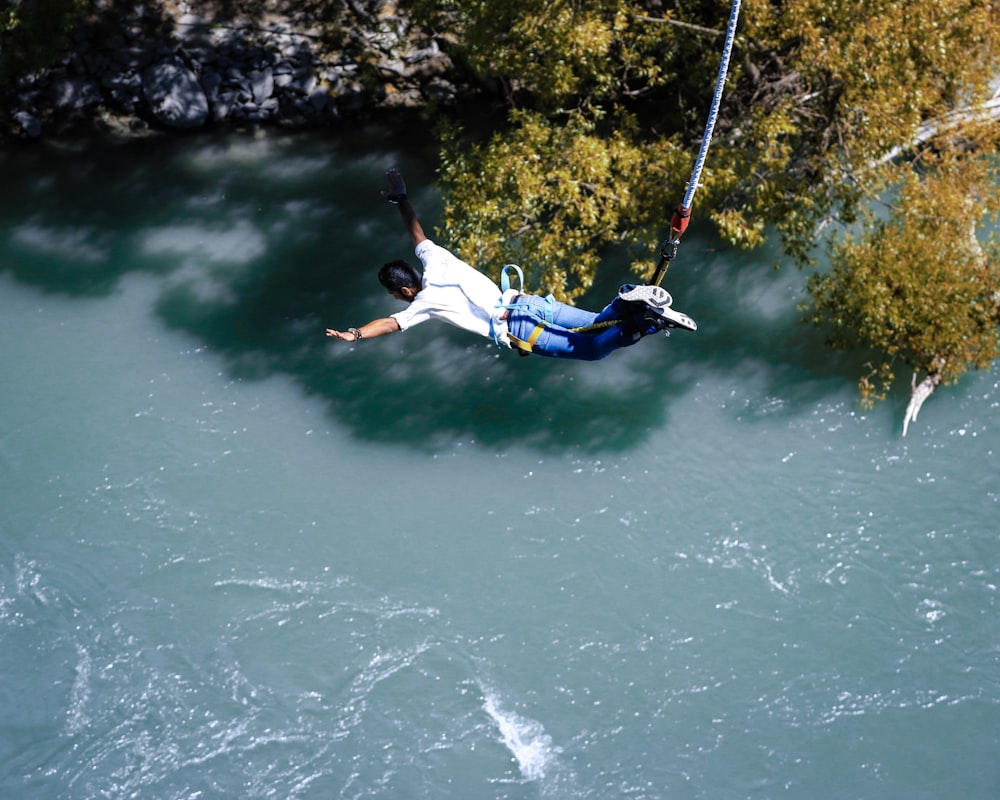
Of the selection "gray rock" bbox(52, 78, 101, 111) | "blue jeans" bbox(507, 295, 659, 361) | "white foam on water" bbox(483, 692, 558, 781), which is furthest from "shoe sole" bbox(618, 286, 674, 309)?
"gray rock" bbox(52, 78, 101, 111)

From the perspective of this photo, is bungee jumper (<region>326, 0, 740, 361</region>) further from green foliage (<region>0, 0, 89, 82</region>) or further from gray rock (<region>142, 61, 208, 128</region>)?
gray rock (<region>142, 61, 208, 128</region>)

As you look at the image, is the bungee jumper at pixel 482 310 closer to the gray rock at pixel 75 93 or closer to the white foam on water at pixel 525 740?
the white foam on water at pixel 525 740

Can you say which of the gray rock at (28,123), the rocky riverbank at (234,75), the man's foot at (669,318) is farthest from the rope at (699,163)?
the gray rock at (28,123)

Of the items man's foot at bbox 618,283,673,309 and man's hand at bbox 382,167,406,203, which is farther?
man's hand at bbox 382,167,406,203

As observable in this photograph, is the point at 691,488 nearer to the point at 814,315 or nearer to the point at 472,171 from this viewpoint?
the point at 814,315

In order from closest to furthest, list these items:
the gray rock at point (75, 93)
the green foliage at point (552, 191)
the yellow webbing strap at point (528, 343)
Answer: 1. the yellow webbing strap at point (528, 343)
2. the green foliage at point (552, 191)
3. the gray rock at point (75, 93)

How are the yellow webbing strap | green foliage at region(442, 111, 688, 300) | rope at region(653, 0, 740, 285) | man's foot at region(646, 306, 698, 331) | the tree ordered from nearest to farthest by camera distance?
rope at region(653, 0, 740, 285), man's foot at region(646, 306, 698, 331), the yellow webbing strap, the tree, green foliage at region(442, 111, 688, 300)
